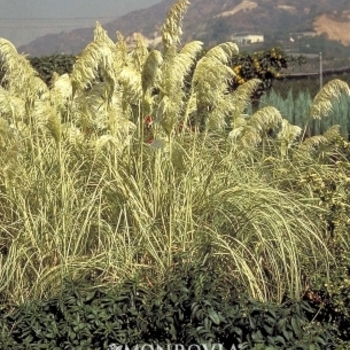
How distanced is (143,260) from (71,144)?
3.32 feet

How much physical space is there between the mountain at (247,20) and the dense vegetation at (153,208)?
11835 millimetres

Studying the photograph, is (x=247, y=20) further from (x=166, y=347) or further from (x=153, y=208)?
(x=166, y=347)

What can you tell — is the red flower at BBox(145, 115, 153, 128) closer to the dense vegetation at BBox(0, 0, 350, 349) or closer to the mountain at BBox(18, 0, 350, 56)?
the dense vegetation at BBox(0, 0, 350, 349)

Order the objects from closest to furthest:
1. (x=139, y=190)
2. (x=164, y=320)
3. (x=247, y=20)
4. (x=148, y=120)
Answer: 1. (x=164, y=320)
2. (x=139, y=190)
3. (x=148, y=120)
4. (x=247, y=20)

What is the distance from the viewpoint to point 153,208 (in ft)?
14.2

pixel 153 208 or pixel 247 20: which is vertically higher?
pixel 153 208

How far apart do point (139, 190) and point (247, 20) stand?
34.8 m

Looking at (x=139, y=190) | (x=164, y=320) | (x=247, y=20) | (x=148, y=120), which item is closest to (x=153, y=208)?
(x=139, y=190)

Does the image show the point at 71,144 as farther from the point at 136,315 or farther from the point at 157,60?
the point at 136,315

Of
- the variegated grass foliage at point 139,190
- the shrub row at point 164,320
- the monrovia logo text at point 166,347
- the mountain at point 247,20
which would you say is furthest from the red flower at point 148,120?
the mountain at point 247,20

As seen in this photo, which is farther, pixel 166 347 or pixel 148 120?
pixel 148 120

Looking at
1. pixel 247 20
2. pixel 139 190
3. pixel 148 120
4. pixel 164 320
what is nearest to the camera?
pixel 164 320

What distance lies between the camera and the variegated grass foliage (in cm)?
408

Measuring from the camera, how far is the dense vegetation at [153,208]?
3.90 m
